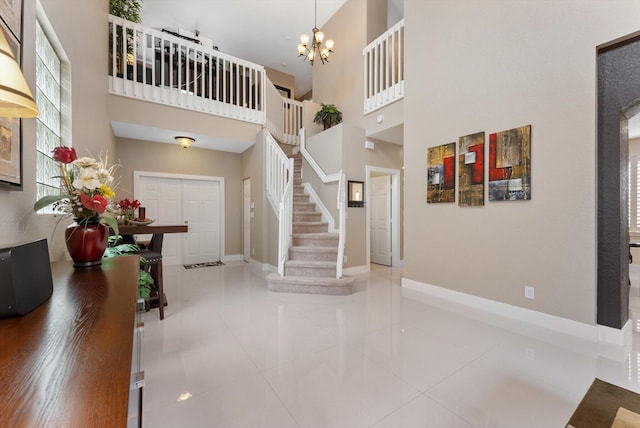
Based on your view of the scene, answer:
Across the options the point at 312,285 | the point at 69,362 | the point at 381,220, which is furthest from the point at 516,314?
the point at 69,362

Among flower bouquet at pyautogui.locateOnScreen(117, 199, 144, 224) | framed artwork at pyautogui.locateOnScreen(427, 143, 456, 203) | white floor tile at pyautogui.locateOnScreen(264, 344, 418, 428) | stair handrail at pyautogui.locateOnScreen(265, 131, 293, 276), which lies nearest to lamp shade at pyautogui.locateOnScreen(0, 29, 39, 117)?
white floor tile at pyautogui.locateOnScreen(264, 344, 418, 428)

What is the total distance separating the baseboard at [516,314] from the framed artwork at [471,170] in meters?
1.17

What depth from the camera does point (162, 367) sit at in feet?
6.70

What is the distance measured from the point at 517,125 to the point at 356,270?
131 inches

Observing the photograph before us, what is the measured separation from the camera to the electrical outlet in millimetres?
2847

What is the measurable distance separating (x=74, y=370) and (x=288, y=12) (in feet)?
24.1

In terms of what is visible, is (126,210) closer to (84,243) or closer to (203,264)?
(84,243)

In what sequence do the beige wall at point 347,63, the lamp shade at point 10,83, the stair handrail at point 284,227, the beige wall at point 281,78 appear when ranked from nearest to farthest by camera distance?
the lamp shade at point 10,83
the stair handrail at point 284,227
the beige wall at point 347,63
the beige wall at point 281,78

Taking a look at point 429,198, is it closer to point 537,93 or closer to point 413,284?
point 413,284

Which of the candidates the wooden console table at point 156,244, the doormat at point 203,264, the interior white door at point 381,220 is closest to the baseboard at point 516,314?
the interior white door at point 381,220

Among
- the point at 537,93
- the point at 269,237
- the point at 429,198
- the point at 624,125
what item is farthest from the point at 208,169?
the point at 624,125

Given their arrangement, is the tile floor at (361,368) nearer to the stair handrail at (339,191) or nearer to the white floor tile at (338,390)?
the white floor tile at (338,390)

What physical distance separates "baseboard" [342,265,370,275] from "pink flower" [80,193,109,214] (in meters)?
4.07

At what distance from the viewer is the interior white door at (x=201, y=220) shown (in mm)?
6027
